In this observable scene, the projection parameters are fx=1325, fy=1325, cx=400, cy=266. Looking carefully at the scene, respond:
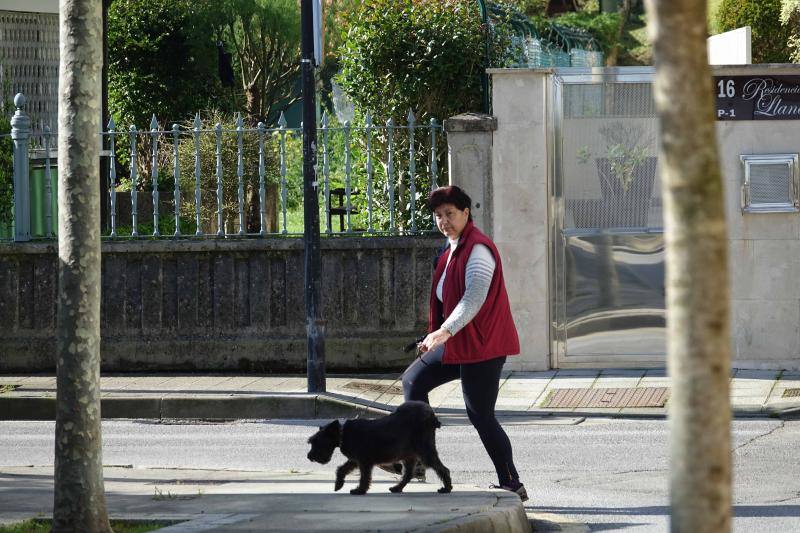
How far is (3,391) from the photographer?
1196 cm

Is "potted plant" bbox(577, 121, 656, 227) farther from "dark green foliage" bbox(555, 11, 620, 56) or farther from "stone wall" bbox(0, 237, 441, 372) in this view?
"dark green foliage" bbox(555, 11, 620, 56)

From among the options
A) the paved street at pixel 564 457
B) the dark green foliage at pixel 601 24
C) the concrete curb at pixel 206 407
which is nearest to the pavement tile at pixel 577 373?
the paved street at pixel 564 457

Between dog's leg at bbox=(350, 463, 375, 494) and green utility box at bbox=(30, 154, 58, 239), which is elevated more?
green utility box at bbox=(30, 154, 58, 239)

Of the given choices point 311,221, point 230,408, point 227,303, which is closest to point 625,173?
point 311,221

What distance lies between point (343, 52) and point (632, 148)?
3782 mm

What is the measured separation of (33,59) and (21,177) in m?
3.30

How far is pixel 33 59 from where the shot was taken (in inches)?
645

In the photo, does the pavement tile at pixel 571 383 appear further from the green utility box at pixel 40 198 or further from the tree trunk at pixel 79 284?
the tree trunk at pixel 79 284

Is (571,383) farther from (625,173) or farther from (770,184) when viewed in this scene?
(770,184)

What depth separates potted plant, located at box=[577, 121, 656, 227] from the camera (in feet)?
41.8

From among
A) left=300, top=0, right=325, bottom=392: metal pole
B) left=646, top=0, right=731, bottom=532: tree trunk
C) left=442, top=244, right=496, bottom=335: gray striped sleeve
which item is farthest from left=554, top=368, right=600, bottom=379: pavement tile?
left=646, top=0, right=731, bottom=532: tree trunk

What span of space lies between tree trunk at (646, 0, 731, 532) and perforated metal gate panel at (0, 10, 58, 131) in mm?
13507

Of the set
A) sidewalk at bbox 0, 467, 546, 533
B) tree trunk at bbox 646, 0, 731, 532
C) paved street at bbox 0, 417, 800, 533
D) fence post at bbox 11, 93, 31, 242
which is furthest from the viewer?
fence post at bbox 11, 93, 31, 242

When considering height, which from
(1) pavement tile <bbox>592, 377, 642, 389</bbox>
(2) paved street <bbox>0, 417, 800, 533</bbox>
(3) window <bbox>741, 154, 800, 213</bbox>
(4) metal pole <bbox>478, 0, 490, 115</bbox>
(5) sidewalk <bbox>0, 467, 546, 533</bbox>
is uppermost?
(4) metal pole <bbox>478, 0, 490, 115</bbox>
